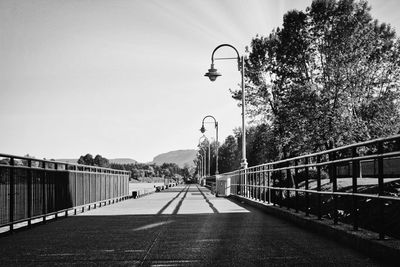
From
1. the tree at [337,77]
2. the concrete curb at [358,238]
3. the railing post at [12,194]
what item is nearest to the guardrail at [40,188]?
the railing post at [12,194]

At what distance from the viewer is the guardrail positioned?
320 inches

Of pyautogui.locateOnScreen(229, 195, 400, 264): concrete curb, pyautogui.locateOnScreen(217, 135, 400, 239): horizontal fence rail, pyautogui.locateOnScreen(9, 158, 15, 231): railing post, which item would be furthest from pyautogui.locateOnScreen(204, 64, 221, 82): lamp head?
pyautogui.locateOnScreen(9, 158, 15, 231): railing post

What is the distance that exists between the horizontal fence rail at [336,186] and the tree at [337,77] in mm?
2683

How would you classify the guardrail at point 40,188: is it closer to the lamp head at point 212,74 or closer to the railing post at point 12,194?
the railing post at point 12,194

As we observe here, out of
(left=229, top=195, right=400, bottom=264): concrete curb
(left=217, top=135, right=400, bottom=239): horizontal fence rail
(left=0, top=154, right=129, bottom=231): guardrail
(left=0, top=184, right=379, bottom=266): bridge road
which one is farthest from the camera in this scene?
(left=0, top=154, right=129, bottom=231): guardrail

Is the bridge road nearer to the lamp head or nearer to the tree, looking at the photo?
the lamp head

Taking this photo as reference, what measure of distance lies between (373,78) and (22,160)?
78.9 feet

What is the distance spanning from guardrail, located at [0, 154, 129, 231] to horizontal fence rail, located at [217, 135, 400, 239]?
523cm

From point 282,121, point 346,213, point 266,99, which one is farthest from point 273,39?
point 346,213

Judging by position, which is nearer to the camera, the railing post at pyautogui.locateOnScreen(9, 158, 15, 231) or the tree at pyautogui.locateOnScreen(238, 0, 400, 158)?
the railing post at pyautogui.locateOnScreen(9, 158, 15, 231)

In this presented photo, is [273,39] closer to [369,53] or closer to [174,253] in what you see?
[369,53]

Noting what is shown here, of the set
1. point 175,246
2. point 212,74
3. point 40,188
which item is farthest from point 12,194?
point 212,74

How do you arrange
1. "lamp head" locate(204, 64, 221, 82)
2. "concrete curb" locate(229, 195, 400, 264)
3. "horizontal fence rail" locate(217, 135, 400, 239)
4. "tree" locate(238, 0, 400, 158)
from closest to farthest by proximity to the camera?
"concrete curb" locate(229, 195, 400, 264), "horizontal fence rail" locate(217, 135, 400, 239), "lamp head" locate(204, 64, 221, 82), "tree" locate(238, 0, 400, 158)

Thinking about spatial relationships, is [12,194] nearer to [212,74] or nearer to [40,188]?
[40,188]
